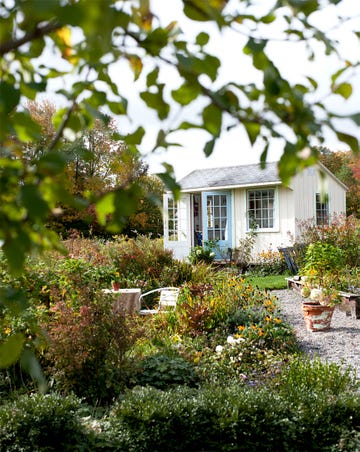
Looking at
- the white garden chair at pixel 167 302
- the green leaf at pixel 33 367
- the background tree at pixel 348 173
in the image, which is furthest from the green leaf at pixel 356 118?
the background tree at pixel 348 173

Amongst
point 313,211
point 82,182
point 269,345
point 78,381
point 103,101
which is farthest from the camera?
point 82,182

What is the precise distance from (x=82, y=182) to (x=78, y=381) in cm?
1928

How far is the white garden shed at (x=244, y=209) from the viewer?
16781 millimetres

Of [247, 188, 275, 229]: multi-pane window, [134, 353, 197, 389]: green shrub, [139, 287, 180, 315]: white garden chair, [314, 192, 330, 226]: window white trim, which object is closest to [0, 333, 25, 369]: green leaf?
[134, 353, 197, 389]: green shrub

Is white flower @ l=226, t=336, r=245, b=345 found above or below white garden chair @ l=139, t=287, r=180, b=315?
below

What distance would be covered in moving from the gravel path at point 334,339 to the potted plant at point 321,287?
196 millimetres

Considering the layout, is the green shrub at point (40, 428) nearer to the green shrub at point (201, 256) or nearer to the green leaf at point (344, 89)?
the green leaf at point (344, 89)

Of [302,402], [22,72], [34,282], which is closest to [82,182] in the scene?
[34,282]

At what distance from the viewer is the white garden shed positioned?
16.8 m

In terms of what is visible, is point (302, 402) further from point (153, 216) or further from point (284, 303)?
point (153, 216)

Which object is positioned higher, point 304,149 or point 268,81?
point 268,81

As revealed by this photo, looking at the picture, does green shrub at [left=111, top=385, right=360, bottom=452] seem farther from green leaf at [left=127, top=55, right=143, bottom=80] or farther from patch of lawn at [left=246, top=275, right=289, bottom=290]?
patch of lawn at [left=246, top=275, right=289, bottom=290]

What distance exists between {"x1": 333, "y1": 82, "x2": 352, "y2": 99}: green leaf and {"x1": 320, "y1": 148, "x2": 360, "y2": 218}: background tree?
26015 mm

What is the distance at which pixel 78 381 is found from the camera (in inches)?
207
